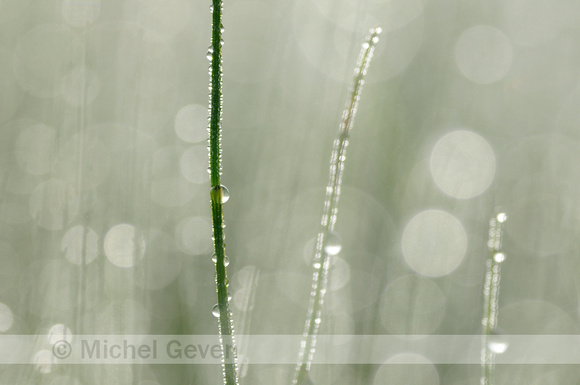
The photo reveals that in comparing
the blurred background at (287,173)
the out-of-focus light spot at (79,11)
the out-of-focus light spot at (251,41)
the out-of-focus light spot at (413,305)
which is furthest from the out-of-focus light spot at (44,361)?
the out-of-focus light spot at (251,41)

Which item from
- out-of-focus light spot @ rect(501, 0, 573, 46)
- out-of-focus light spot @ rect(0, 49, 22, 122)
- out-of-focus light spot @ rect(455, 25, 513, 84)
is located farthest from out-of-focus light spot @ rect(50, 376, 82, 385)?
out-of-focus light spot @ rect(501, 0, 573, 46)

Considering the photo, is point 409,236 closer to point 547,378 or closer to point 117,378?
point 547,378

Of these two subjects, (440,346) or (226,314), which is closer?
(226,314)

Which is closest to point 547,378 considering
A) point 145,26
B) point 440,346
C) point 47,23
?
point 440,346

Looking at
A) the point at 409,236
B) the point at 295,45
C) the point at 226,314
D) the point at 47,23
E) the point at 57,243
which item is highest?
the point at 295,45

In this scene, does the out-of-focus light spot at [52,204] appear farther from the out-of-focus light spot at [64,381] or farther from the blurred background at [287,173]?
the out-of-focus light spot at [64,381]

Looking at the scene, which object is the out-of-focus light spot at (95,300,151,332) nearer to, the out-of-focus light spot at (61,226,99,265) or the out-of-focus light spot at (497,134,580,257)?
the out-of-focus light spot at (61,226,99,265)
